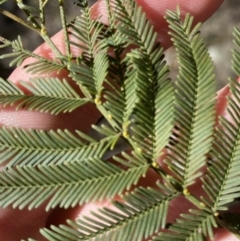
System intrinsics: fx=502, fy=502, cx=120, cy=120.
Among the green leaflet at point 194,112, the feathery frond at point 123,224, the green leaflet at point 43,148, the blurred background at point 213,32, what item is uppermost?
the blurred background at point 213,32

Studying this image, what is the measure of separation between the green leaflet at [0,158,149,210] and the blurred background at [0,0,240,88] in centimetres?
156

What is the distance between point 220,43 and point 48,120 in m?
1.44

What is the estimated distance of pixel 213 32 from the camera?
2.57m

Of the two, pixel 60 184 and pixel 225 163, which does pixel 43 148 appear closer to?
pixel 60 184

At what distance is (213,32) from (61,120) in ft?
4.67

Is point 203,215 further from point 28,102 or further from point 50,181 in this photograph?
point 28,102

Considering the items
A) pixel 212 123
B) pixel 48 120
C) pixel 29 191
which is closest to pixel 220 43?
pixel 48 120

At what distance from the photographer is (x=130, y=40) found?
3.59 ft

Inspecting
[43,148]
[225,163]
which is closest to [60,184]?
[43,148]

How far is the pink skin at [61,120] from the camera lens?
1.28 m

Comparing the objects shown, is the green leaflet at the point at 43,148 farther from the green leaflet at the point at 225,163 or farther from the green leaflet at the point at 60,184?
the green leaflet at the point at 225,163

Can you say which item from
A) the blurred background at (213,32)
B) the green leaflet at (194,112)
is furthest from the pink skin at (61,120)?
the blurred background at (213,32)

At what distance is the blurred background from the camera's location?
2508 mm

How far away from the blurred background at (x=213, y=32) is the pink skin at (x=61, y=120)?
1.08 meters
